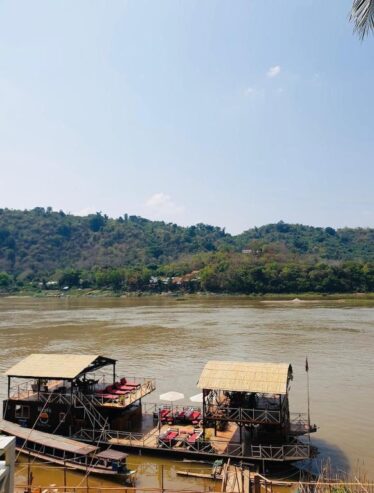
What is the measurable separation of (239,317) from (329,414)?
4812 cm

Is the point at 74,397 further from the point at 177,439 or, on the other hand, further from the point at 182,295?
the point at 182,295

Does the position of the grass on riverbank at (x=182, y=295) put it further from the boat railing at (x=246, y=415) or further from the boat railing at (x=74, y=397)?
the boat railing at (x=246, y=415)

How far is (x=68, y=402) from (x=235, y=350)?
25.3 m

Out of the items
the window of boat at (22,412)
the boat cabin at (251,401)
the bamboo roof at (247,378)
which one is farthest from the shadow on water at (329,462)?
the window of boat at (22,412)

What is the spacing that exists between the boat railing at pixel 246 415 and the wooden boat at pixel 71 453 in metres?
3.90

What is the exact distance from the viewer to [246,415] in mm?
19266

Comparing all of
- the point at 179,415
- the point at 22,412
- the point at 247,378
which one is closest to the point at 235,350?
the point at 179,415

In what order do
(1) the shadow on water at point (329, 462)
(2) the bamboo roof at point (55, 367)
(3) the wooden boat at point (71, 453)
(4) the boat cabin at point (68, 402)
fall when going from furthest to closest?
(2) the bamboo roof at point (55, 367), (4) the boat cabin at point (68, 402), (1) the shadow on water at point (329, 462), (3) the wooden boat at point (71, 453)

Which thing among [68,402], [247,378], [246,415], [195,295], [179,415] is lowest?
[179,415]

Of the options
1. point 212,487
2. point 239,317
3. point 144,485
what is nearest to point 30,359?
point 144,485

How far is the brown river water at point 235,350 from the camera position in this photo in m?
21.1

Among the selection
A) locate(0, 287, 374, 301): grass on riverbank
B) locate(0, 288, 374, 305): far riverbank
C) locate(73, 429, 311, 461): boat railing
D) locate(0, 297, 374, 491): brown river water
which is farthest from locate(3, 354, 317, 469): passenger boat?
locate(0, 287, 374, 301): grass on riverbank

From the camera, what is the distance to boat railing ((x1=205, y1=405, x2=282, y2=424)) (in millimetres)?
19016

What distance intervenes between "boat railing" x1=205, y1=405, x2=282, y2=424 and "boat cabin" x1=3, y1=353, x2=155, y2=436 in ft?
14.0
